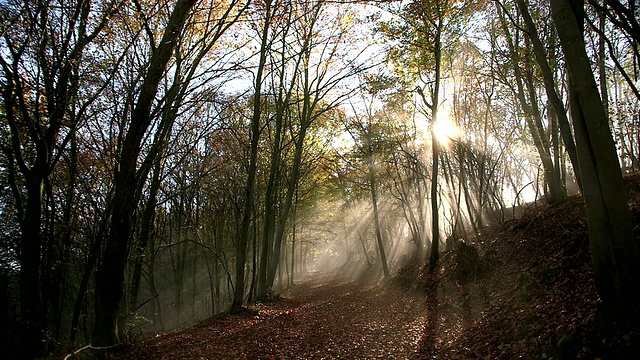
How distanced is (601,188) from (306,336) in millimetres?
6972

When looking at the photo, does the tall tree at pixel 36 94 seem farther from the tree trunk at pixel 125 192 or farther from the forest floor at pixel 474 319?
the forest floor at pixel 474 319

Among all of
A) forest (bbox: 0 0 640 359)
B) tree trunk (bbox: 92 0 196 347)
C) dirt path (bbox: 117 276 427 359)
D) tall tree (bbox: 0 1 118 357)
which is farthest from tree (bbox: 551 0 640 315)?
tall tree (bbox: 0 1 118 357)

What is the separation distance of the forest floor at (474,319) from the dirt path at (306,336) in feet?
0.09

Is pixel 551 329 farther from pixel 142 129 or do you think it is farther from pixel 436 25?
pixel 436 25

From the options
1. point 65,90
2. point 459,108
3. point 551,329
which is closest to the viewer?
point 551,329

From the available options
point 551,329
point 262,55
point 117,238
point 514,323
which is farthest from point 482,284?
point 262,55

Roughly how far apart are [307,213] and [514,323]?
28.6 m

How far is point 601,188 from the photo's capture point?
4.14 meters

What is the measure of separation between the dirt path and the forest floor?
3 cm

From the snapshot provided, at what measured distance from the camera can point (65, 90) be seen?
5.90m

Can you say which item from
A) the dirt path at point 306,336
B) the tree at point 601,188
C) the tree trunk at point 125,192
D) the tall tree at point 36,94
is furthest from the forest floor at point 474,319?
the tall tree at point 36,94

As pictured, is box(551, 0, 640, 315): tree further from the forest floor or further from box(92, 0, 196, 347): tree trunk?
box(92, 0, 196, 347): tree trunk

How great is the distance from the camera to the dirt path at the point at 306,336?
22.2 feet

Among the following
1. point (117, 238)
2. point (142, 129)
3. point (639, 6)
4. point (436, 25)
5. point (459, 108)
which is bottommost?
point (117, 238)
